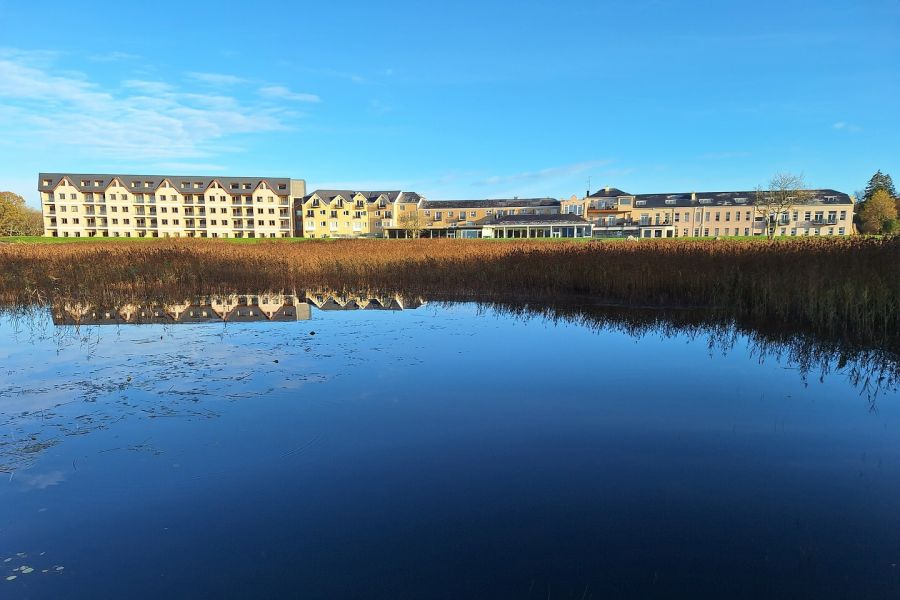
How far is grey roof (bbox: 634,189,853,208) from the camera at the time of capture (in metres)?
73.5

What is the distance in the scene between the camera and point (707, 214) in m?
76.3

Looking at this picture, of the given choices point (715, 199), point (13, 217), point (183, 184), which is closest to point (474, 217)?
point (715, 199)

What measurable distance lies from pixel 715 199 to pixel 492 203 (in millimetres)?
31883

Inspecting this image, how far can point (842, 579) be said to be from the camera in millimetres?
2656

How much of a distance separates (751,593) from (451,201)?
86.7 metres

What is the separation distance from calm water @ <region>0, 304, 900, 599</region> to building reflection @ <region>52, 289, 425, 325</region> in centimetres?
293

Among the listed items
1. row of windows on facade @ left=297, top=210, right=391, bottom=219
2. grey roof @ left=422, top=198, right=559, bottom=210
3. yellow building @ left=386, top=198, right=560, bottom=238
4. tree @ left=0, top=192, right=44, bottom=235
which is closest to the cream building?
tree @ left=0, top=192, right=44, bottom=235

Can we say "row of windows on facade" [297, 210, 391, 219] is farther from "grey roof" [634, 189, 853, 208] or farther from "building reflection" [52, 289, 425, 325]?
"building reflection" [52, 289, 425, 325]

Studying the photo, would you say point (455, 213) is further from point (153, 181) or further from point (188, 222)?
point (153, 181)

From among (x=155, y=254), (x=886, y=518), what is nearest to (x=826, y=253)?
(x=886, y=518)

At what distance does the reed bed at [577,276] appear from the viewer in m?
9.16

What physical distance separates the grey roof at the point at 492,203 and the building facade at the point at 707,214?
3360 mm

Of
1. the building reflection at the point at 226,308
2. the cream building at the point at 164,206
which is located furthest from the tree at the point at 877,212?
the cream building at the point at 164,206

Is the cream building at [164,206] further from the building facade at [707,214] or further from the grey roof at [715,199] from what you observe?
the grey roof at [715,199]
